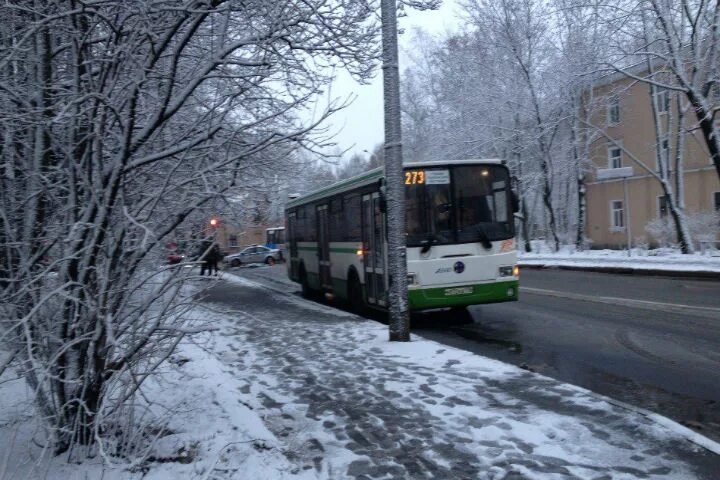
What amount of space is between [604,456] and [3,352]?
4.24 meters

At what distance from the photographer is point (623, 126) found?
36.6 m

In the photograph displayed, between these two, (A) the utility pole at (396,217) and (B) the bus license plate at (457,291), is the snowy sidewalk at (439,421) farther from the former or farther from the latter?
(B) the bus license plate at (457,291)

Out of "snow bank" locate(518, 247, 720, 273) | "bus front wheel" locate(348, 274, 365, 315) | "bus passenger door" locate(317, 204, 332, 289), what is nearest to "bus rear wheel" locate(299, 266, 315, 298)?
"bus passenger door" locate(317, 204, 332, 289)

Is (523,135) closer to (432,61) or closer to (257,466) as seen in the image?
(432,61)

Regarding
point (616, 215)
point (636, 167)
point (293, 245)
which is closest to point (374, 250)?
point (293, 245)

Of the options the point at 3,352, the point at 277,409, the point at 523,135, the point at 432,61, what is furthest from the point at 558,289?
the point at 432,61

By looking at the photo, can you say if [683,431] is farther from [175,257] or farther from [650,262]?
[650,262]

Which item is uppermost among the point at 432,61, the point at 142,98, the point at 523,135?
the point at 432,61

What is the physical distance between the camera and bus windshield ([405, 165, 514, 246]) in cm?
1152

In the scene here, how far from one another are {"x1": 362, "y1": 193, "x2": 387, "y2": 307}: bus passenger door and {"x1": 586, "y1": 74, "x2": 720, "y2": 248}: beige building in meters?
17.7

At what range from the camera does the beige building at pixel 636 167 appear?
31.7 m

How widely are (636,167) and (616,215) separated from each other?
3.28 metres

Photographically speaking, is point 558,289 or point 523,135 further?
point 523,135

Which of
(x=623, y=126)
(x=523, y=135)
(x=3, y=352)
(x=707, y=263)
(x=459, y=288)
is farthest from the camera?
(x=623, y=126)
